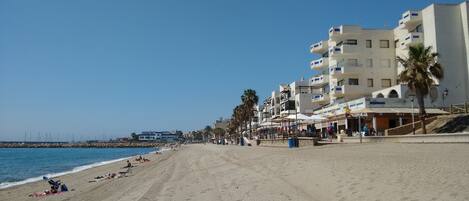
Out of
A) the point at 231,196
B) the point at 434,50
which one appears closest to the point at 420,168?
the point at 231,196

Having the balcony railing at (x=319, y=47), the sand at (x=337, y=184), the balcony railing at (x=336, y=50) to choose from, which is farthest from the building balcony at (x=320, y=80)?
the sand at (x=337, y=184)

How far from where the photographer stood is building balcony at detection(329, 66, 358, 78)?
63.3 meters

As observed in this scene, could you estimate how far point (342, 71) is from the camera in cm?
6369

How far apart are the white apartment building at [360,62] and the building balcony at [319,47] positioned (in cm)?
611

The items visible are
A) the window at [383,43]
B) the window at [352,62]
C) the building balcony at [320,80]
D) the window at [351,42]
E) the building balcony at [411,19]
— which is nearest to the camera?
the building balcony at [411,19]

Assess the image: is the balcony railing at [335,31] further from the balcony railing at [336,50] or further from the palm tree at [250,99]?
the palm tree at [250,99]

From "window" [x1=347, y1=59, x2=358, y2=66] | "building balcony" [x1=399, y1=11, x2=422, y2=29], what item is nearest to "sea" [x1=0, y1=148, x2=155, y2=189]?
"window" [x1=347, y1=59, x2=358, y2=66]

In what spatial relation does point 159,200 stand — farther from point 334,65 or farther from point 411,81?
point 334,65

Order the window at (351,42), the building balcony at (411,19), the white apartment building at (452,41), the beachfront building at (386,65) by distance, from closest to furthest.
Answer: the beachfront building at (386,65)
the white apartment building at (452,41)
the building balcony at (411,19)
the window at (351,42)

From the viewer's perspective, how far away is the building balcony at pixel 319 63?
71.2m

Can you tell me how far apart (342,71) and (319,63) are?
9093 mm

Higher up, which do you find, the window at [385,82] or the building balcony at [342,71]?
the building balcony at [342,71]

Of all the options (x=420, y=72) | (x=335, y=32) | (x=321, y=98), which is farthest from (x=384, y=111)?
(x=321, y=98)

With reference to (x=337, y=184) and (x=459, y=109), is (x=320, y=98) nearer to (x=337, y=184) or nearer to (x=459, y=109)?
(x=459, y=109)
